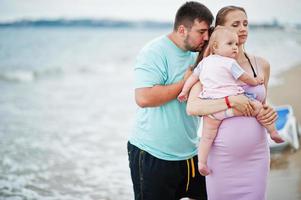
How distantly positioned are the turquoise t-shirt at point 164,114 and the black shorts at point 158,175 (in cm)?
3

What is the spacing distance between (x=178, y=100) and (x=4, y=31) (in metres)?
13.5

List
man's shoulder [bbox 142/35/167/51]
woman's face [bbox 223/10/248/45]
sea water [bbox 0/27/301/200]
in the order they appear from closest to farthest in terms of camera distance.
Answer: woman's face [bbox 223/10/248/45] < man's shoulder [bbox 142/35/167/51] < sea water [bbox 0/27/301/200]

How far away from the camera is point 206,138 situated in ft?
5.99

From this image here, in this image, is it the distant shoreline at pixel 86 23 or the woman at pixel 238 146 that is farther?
the distant shoreline at pixel 86 23

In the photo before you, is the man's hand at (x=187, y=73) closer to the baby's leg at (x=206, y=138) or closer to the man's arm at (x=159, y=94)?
the man's arm at (x=159, y=94)

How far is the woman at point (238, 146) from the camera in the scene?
5.95 feet

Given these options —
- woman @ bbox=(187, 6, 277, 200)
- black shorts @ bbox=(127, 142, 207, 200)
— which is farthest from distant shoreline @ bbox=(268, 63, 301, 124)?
woman @ bbox=(187, 6, 277, 200)

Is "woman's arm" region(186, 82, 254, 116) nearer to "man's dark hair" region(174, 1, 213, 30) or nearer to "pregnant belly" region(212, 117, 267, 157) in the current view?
"pregnant belly" region(212, 117, 267, 157)

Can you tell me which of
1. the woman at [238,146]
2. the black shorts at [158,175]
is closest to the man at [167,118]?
the black shorts at [158,175]

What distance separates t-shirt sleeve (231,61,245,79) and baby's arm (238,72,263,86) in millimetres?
16

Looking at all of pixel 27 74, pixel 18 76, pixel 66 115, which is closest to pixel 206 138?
pixel 66 115

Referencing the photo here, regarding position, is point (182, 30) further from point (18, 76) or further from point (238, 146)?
point (18, 76)

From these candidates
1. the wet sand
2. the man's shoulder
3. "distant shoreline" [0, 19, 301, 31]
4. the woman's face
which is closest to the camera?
the woman's face

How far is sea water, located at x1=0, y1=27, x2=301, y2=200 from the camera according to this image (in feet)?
13.2
